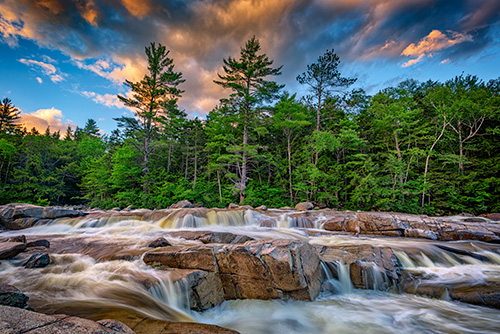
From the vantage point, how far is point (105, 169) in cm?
2239

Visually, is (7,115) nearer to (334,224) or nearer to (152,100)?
(152,100)

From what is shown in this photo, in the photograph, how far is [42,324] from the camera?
1.61m

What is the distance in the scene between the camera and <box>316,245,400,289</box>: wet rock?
188 inches

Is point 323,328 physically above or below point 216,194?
below

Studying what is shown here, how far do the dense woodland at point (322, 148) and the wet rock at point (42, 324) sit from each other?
1519cm

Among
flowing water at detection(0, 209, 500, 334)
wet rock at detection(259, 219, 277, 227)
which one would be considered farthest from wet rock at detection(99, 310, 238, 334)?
wet rock at detection(259, 219, 277, 227)

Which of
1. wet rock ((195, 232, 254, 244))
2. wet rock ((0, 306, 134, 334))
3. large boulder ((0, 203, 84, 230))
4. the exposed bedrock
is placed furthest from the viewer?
large boulder ((0, 203, 84, 230))

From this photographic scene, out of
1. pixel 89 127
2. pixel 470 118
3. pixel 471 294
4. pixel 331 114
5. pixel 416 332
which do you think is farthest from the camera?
pixel 89 127

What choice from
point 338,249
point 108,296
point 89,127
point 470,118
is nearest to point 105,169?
point 108,296

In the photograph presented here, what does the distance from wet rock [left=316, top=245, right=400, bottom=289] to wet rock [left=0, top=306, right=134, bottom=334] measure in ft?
15.6

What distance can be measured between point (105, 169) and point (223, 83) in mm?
16238

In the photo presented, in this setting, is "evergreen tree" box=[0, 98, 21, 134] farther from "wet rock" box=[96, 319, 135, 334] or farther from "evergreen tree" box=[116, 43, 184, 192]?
"wet rock" box=[96, 319, 135, 334]

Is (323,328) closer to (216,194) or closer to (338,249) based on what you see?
(338,249)

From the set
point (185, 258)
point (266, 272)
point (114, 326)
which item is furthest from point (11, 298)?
point (266, 272)
